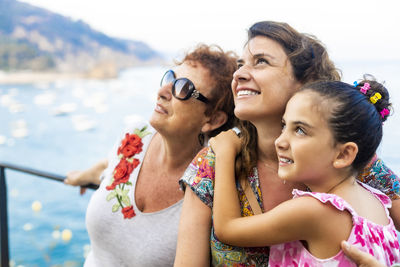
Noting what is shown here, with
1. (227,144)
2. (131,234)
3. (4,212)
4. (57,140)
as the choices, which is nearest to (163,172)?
(131,234)

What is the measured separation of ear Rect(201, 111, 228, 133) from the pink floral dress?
77cm

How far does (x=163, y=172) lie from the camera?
190 centimetres

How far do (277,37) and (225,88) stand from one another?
1.70ft

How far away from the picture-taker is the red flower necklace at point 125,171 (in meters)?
1.80

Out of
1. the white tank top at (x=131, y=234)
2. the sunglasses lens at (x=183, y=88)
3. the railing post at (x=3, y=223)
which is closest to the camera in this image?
the white tank top at (x=131, y=234)

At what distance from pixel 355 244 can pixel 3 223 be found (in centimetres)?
254

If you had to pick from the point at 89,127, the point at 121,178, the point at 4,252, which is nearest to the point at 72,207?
the point at 89,127

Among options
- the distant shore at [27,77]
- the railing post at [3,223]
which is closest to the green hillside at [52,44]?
the distant shore at [27,77]

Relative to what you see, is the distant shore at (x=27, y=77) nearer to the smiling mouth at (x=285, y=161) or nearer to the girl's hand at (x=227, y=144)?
the girl's hand at (x=227, y=144)

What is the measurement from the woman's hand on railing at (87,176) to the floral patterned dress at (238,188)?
0.99 meters

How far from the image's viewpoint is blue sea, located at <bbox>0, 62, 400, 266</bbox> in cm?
857

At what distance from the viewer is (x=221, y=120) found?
6.21ft

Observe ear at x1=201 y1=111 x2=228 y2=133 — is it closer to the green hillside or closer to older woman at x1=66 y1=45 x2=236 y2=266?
older woman at x1=66 y1=45 x2=236 y2=266

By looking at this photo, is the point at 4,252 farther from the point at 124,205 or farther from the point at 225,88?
the point at 225,88
